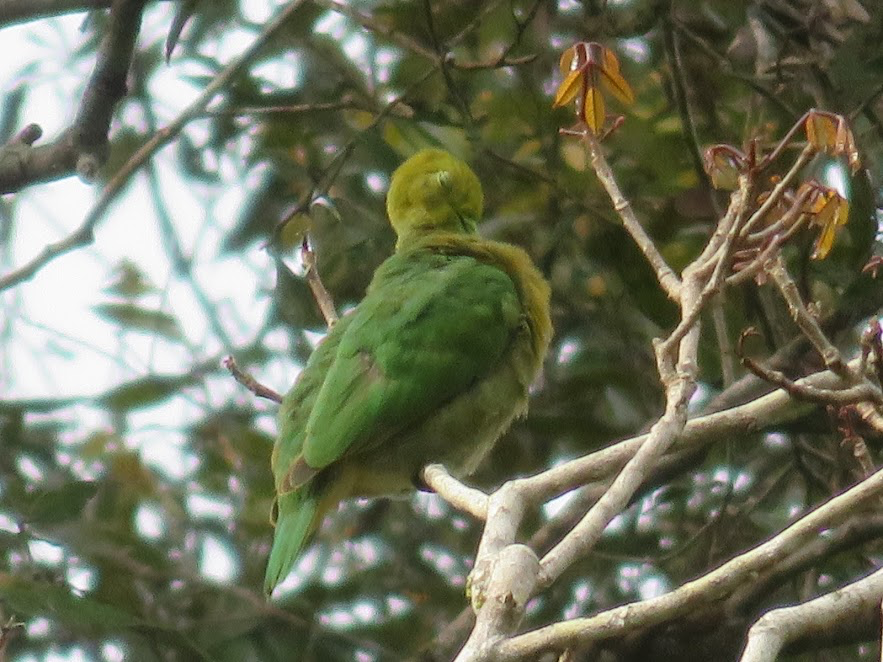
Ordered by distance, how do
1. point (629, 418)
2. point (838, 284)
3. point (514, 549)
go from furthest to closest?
point (629, 418)
point (838, 284)
point (514, 549)

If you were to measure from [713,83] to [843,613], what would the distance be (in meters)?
2.90

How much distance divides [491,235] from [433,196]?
1.75 ft

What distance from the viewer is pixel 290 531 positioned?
132 inches

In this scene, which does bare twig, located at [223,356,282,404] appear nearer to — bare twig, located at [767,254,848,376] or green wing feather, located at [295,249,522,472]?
green wing feather, located at [295,249,522,472]

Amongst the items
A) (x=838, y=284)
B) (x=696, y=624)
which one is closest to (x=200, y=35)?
(x=838, y=284)

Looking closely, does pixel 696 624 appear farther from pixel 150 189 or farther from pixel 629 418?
pixel 150 189

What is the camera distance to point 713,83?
14.6 feet

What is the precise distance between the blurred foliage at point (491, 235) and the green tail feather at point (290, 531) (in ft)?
1.49

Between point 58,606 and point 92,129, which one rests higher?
point 92,129

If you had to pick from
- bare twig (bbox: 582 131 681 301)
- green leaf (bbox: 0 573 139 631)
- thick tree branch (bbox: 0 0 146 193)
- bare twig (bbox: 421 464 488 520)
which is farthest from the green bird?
bare twig (bbox: 582 131 681 301)

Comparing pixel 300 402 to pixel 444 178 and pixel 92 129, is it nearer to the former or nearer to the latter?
pixel 444 178

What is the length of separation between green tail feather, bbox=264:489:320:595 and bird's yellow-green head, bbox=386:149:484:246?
935 mm

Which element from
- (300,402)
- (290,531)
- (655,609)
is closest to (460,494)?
(655,609)

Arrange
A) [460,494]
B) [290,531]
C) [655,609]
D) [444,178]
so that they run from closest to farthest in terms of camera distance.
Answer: [655,609] < [460,494] < [290,531] < [444,178]
